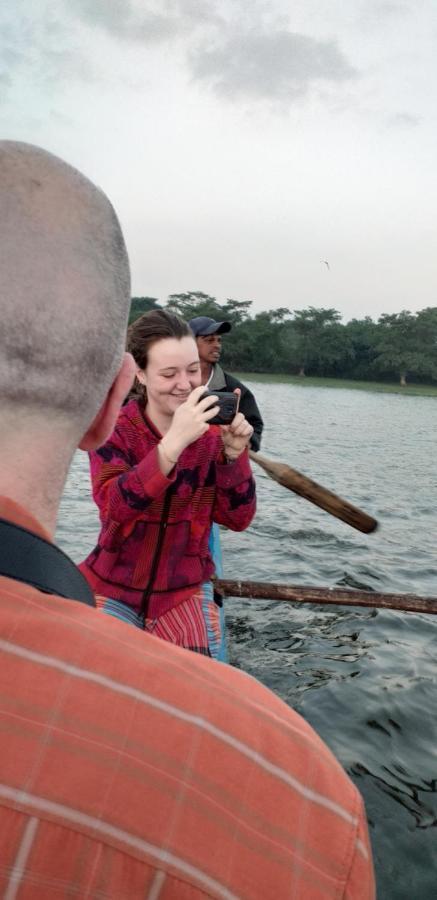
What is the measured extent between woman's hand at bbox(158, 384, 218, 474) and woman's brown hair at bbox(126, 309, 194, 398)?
674 mm

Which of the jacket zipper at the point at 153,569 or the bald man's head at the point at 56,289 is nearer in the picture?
the bald man's head at the point at 56,289

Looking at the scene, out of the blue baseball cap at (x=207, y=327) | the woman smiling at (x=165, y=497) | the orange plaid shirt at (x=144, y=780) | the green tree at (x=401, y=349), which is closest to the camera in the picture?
the orange plaid shirt at (x=144, y=780)

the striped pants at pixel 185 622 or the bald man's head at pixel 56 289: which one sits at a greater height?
the bald man's head at pixel 56 289

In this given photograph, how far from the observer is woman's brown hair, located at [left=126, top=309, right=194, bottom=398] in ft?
12.5

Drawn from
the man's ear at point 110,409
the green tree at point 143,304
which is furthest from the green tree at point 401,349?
the man's ear at point 110,409

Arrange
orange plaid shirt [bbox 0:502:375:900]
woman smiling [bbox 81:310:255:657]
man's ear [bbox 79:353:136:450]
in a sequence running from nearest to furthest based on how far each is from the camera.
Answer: orange plaid shirt [bbox 0:502:375:900]
man's ear [bbox 79:353:136:450]
woman smiling [bbox 81:310:255:657]

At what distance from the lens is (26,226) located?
108 centimetres

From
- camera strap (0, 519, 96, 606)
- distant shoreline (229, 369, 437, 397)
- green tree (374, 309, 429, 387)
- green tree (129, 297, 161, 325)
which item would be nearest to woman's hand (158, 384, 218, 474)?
camera strap (0, 519, 96, 606)

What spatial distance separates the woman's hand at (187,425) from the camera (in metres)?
3.26

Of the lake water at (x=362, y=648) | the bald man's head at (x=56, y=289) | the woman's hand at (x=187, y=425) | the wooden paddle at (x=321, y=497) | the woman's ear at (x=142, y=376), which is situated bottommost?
the lake water at (x=362, y=648)

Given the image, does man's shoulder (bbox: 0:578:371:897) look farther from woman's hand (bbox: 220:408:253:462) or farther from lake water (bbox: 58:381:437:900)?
lake water (bbox: 58:381:437:900)

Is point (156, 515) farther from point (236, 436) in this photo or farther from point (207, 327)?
point (207, 327)

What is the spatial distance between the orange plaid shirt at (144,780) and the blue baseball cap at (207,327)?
553 centimetres

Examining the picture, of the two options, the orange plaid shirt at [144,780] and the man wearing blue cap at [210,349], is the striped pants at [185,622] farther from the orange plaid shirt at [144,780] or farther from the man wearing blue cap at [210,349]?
the man wearing blue cap at [210,349]
